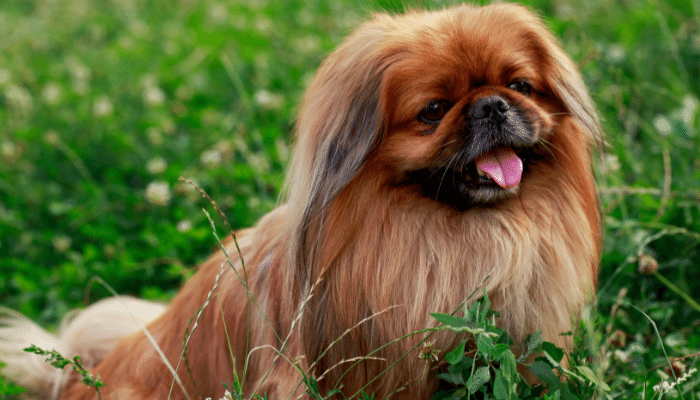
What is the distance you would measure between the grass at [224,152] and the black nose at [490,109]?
564mm

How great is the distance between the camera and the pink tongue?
2014mm

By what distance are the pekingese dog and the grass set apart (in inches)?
10.1

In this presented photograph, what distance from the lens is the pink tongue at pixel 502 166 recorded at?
6.61 feet

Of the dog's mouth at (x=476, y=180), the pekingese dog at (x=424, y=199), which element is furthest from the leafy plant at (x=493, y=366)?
the dog's mouth at (x=476, y=180)

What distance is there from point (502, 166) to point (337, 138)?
19.7 inches

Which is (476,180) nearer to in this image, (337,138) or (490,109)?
(490,109)

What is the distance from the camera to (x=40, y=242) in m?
3.74

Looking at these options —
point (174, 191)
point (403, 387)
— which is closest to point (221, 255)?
point (403, 387)

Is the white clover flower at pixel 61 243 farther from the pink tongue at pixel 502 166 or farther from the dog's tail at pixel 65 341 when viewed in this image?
the pink tongue at pixel 502 166

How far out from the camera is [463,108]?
1.97 metres

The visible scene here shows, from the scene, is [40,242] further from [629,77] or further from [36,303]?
[629,77]

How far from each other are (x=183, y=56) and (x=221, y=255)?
10.5 feet

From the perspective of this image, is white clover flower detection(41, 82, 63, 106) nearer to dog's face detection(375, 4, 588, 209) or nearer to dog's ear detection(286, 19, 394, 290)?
dog's ear detection(286, 19, 394, 290)

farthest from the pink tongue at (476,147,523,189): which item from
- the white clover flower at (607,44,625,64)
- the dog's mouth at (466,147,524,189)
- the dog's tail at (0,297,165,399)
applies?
the white clover flower at (607,44,625,64)
